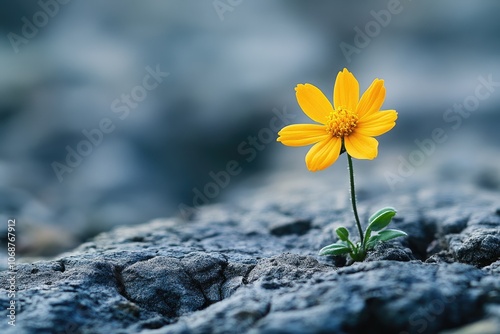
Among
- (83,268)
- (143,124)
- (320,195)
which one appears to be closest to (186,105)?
(143,124)

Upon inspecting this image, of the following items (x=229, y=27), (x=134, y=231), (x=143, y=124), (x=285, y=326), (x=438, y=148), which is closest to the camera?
(x=285, y=326)

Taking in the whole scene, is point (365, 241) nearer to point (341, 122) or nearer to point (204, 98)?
point (341, 122)

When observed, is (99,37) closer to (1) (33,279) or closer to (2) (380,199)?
(2) (380,199)

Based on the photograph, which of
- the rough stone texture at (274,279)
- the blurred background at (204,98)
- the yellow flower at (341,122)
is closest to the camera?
the rough stone texture at (274,279)

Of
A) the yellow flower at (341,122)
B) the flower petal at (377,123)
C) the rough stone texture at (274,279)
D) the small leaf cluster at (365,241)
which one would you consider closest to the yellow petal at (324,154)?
the yellow flower at (341,122)

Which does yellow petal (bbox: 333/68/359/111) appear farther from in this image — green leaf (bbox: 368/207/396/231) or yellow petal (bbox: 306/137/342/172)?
green leaf (bbox: 368/207/396/231)

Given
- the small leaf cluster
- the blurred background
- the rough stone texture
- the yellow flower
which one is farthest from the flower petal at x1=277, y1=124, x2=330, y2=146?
the blurred background

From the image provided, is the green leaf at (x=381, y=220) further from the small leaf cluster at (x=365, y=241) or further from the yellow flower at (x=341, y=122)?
the yellow flower at (x=341, y=122)

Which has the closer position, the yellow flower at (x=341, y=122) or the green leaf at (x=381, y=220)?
the yellow flower at (x=341, y=122)
